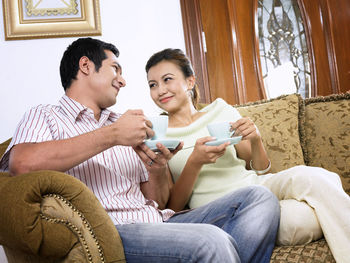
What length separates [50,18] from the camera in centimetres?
232

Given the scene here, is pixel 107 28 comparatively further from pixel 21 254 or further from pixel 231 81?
pixel 21 254

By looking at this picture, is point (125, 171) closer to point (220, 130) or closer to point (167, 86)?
point (220, 130)

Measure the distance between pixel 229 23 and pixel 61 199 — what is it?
2.04m

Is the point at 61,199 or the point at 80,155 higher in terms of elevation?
the point at 80,155

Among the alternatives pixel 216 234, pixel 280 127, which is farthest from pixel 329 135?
pixel 216 234

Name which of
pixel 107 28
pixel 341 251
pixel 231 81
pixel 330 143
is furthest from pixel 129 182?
pixel 231 81

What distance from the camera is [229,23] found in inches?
108

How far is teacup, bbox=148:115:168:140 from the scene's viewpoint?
1.25 metres

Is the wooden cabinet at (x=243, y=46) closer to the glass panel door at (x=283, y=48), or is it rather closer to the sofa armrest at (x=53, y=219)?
the glass panel door at (x=283, y=48)

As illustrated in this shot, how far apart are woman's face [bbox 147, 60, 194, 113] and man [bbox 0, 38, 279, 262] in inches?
9.6

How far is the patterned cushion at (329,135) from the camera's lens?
179 centimetres

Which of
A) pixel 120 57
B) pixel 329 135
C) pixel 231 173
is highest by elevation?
pixel 120 57

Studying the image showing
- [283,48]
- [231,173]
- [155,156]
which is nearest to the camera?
[155,156]

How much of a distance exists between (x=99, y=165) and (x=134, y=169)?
0.52ft
